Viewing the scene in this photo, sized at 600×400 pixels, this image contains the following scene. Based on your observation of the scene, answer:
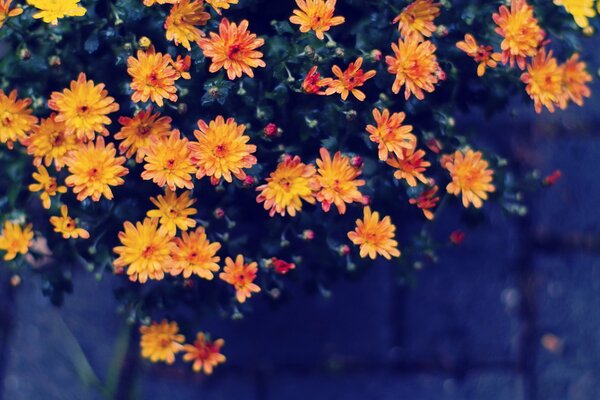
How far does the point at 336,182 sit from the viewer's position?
1.44m

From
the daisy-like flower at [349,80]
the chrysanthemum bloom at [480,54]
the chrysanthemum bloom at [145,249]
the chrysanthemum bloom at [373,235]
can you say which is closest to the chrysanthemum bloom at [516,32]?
the chrysanthemum bloom at [480,54]

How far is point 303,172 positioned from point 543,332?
108 centimetres

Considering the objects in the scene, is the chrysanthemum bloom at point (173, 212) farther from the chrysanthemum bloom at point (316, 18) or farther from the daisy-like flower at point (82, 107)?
the chrysanthemum bloom at point (316, 18)

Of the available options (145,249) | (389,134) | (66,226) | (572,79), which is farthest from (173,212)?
(572,79)

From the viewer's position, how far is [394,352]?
220 centimetres

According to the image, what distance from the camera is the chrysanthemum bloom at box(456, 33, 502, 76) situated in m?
1.48

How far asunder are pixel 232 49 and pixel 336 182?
30cm

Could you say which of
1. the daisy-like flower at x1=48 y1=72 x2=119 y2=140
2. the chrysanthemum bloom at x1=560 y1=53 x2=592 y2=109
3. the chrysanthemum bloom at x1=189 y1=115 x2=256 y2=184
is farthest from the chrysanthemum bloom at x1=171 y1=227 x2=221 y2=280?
the chrysanthemum bloom at x1=560 y1=53 x2=592 y2=109

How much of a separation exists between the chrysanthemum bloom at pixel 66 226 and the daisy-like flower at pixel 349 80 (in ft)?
1.72

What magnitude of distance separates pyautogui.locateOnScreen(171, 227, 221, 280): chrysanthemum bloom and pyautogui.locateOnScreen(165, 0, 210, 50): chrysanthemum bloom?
0.35 m

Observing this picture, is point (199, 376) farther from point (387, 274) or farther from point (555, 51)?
point (555, 51)

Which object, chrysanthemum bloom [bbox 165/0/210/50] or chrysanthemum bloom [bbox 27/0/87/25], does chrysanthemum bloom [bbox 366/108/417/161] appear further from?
chrysanthemum bloom [bbox 27/0/87/25]

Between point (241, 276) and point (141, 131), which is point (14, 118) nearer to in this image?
point (141, 131)

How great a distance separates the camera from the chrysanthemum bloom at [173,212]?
4.75 feet
